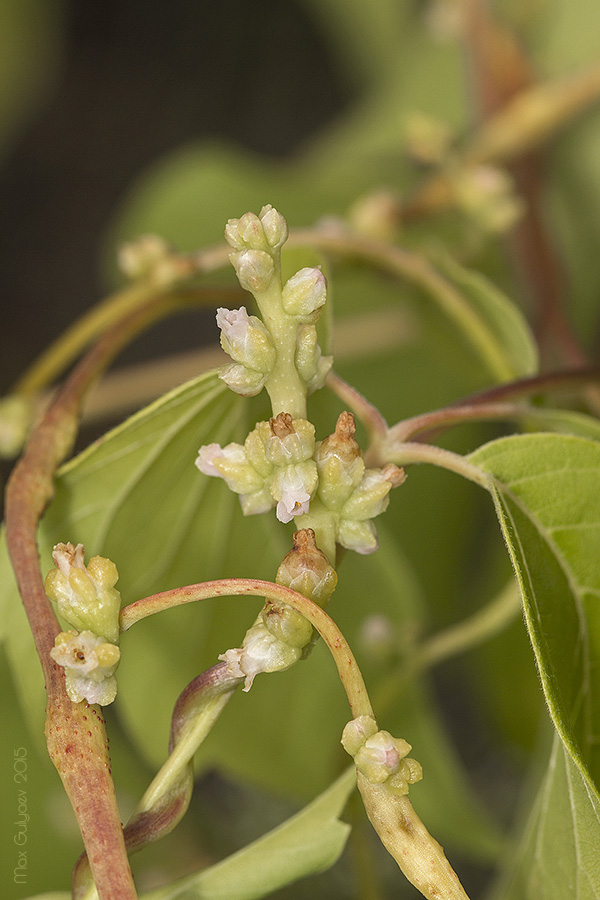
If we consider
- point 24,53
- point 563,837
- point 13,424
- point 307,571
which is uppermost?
point 24,53

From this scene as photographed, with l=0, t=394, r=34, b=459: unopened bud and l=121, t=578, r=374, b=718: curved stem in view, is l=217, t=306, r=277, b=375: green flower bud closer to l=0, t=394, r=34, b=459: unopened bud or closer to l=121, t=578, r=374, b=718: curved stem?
l=121, t=578, r=374, b=718: curved stem

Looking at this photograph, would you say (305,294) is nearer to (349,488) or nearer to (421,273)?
(349,488)

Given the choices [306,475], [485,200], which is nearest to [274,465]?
[306,475]

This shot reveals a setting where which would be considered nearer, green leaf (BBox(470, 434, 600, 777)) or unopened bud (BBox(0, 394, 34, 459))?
green leaf (BBox(470, 434, 600, 777))

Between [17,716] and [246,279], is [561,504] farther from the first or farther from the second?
[17,716]

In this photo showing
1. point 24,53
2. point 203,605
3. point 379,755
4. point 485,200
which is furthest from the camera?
point 24,53

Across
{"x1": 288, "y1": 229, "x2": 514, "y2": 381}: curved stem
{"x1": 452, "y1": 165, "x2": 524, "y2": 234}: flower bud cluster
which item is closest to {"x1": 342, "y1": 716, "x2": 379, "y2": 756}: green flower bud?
{"x1": 288, "y1": 229, "x2": 514, "y2": 381}: curved stem
